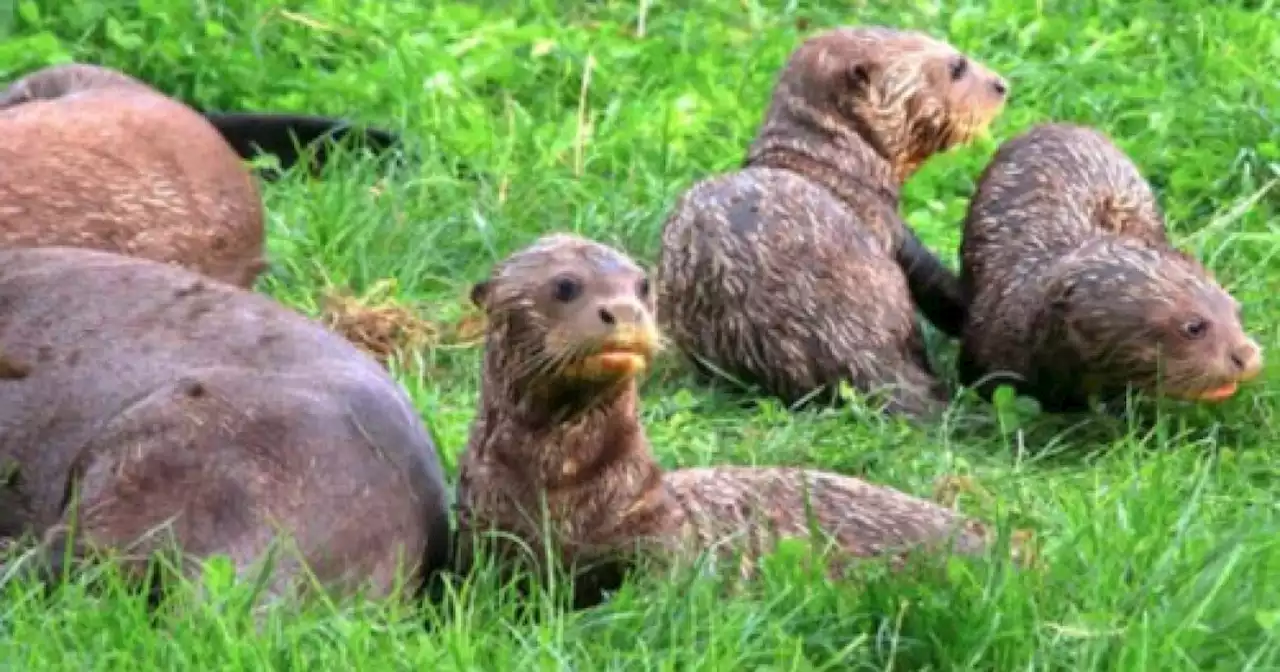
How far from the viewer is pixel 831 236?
7.03m

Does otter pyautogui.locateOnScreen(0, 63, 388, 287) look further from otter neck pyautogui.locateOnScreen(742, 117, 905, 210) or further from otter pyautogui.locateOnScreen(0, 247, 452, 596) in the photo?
otter neck pyautogui.locateOnScreen(742, 117, 905, 210)

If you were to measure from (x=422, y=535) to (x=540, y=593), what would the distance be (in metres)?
0.31

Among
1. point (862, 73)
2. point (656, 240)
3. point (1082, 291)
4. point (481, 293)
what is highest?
point (481, 293)

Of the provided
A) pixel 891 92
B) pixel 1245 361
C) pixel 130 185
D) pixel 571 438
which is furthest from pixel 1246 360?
pixel 130 185

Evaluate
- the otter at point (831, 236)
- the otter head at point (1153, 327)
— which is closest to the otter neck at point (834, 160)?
the otter at point (831, 236)

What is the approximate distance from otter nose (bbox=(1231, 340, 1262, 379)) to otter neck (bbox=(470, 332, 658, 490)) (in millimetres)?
1844

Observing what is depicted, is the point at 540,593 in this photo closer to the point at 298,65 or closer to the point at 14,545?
the point at 14,545

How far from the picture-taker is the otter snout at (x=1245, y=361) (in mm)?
6512

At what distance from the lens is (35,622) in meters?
4.72

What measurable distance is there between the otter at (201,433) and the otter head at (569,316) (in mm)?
282

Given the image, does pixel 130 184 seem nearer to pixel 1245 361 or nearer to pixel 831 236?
pixel 831 236

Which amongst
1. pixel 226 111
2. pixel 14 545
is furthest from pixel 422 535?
pixel 226 111

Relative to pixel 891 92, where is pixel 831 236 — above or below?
below

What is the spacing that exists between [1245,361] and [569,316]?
2.07 m
